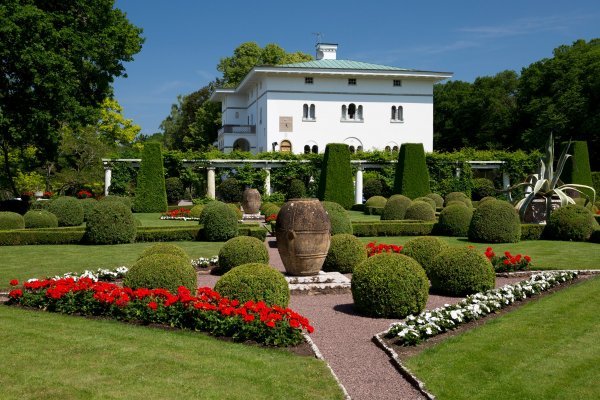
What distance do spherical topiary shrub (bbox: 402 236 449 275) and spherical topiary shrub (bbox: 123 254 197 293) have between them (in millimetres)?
5391

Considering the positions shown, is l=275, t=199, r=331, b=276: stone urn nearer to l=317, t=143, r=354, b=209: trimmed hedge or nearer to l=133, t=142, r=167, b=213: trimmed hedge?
l=133, t=142, r=167, b=213: trimmed hedge

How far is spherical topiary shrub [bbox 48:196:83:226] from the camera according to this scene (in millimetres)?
26672

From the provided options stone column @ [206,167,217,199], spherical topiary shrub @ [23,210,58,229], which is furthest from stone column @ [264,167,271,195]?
spherical topiary shrub @ [23,210,58,229]

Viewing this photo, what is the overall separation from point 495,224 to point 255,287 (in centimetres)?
1372

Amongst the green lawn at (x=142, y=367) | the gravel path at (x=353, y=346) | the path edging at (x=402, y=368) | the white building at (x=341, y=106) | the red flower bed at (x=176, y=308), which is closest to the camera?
the green lawn at (x=142, y=367)

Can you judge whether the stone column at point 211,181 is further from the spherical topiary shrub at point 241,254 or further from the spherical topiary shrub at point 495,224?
the spherical topiary shrub at point 241,254

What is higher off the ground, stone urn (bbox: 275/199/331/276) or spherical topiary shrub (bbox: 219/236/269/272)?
stone urn (bbox: 275/199/331/276)

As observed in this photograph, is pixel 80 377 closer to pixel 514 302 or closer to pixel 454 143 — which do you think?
pixel 514 302

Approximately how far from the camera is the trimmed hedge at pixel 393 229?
24422 mm

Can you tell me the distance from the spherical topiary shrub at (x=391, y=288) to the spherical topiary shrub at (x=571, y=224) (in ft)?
45.4

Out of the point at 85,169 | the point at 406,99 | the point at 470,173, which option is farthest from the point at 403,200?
the point at 406,99

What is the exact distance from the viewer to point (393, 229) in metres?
24.5

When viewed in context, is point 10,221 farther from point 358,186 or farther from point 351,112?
point 351,112

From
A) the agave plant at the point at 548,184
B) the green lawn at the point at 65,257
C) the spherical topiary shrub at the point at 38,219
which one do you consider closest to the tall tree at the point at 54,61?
the spherical topiary shrub at the point at 38,219
